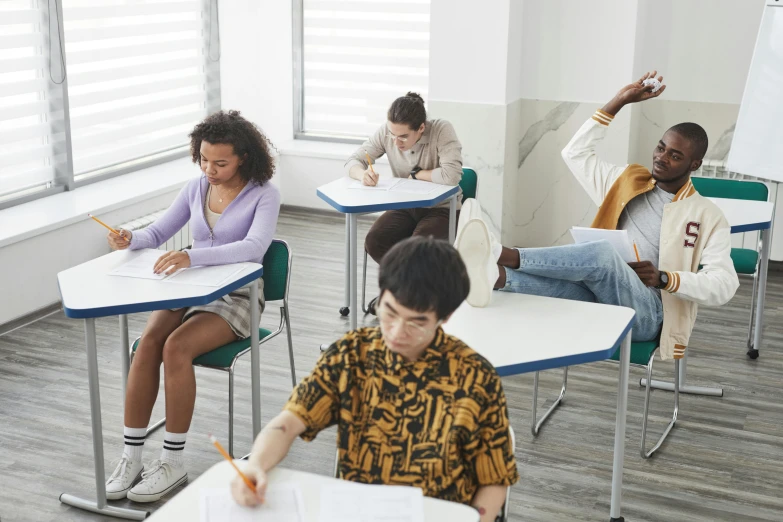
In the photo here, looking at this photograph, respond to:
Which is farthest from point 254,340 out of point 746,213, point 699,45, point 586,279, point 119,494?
point 699,45

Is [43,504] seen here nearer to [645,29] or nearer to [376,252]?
[376,252]

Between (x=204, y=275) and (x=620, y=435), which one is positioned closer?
(x=620, y=435)

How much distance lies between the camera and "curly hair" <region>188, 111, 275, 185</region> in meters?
3.20

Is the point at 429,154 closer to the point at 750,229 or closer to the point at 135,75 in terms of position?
the point at 750,229

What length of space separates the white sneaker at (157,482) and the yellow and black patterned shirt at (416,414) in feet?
4.44

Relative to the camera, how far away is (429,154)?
4.39 meters

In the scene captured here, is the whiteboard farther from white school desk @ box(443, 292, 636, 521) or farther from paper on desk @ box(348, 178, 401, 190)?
white school desk @ box(443, 292, 636, 521)

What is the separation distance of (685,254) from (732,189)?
50.4 inches

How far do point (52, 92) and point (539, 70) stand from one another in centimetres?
289

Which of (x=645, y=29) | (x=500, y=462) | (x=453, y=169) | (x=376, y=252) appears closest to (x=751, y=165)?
(x=645, y=29)

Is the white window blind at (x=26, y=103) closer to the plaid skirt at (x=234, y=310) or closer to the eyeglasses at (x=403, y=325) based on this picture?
the plaid skirt at (x=234, y=310)

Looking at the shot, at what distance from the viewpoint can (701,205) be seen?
3.16 meters

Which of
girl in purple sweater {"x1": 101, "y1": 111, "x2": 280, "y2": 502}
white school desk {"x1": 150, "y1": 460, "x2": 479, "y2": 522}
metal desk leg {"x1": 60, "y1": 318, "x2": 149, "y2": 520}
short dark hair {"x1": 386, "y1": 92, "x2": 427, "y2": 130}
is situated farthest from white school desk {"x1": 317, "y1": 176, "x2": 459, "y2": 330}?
white school desk {"x1": 150, "y1": 460, "x2": 479, "y2": 522}

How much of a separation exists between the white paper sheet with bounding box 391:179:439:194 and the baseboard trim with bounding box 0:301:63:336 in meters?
1.96
